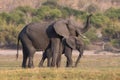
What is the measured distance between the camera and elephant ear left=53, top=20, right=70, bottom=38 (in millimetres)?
25406

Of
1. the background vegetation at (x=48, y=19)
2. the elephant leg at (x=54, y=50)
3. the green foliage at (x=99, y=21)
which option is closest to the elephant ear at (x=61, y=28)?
the elephant leg at (x=54, y=50)

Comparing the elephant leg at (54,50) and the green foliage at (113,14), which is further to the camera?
the green foliage at (113,14)

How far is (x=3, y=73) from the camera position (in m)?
19.8

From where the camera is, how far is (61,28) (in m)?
25.6

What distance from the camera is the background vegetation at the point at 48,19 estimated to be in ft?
177

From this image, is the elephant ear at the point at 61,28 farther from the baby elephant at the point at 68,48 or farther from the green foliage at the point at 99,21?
the green foliage at the point at 99,21

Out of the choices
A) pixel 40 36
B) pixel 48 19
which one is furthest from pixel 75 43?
pixel 48 19

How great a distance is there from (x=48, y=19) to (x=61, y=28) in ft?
116

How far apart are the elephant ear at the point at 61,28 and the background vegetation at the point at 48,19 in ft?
86.6

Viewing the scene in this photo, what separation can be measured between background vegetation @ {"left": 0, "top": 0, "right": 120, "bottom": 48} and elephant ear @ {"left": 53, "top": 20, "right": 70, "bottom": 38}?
26396 mm

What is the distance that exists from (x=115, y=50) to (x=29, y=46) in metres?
24.7

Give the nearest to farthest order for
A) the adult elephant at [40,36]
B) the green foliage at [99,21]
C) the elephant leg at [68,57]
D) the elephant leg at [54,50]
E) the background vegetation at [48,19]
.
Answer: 1. the elephant leg at [54,50]
2. the adult elephant at [40,36]
3. the elephant leg at [68,57]
4. the background vegetation at [48,19]
5. the green foliage at [99,21]

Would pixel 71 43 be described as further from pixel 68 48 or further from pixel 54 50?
pixel 54 50

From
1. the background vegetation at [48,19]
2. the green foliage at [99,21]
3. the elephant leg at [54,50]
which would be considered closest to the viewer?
the elephant leg at [54,50]
